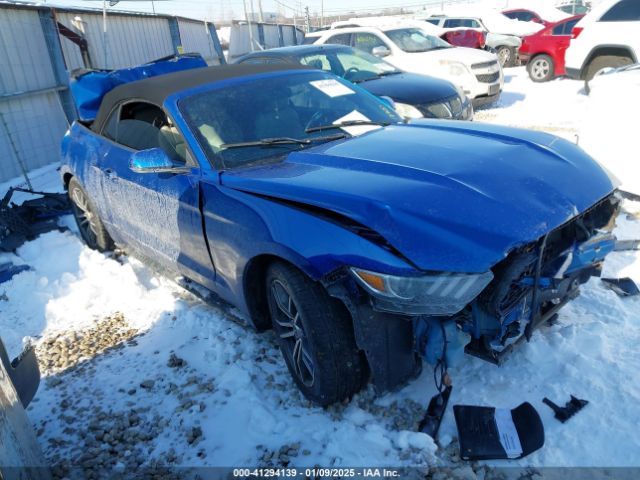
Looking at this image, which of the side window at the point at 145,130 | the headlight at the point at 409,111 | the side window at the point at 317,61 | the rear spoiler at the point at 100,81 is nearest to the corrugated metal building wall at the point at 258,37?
the side window at the point at 317,61

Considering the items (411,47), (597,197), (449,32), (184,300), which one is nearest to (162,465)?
(184,300)

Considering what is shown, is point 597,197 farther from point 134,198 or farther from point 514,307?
point 134,198

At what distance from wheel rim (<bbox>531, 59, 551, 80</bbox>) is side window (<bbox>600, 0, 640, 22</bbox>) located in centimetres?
393

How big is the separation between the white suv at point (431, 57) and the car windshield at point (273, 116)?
584cm

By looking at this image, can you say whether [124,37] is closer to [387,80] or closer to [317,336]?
[387,80]

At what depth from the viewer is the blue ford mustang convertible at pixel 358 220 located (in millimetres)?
2199

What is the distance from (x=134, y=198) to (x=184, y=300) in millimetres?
884

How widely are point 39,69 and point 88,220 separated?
16.6 feet

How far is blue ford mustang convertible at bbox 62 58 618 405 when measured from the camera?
2199 millimetres

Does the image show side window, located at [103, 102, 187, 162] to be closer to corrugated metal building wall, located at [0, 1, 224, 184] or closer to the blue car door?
the blue car door

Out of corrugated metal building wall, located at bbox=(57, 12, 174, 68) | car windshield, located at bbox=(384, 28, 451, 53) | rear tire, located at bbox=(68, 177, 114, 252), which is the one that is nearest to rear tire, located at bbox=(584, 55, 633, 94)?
car windshield, located at bbox=(384, 28, 451, 53)

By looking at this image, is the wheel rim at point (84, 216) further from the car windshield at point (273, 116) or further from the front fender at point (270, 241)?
the front fender at point (270, 241)

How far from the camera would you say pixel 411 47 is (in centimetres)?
1048

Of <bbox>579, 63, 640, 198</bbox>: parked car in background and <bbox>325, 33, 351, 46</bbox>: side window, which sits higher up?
<bbox>325, 33, 351, 46</bbox>: side window
